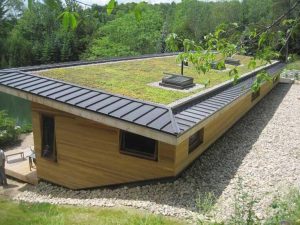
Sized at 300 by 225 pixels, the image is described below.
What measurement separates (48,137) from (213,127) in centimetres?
534

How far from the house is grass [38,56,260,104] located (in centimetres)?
26

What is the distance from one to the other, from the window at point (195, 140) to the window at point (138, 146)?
1440 mm

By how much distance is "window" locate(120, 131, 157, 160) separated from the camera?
876cm

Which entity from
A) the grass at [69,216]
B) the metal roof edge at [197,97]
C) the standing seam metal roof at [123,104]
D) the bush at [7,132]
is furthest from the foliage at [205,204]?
the bush at [7,132]

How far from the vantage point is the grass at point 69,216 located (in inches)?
251

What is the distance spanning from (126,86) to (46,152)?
322 cm

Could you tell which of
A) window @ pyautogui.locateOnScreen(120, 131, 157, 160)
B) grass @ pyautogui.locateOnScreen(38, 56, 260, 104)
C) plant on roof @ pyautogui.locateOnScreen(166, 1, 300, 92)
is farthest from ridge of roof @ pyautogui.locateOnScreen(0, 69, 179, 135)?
plant on roof @ pyautogui.locateOnScreen(166, 1, 300, 92)

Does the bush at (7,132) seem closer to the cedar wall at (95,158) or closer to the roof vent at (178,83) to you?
the cedar wall at (95,158)

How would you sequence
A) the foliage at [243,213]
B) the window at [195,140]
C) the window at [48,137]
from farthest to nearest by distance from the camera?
the window at [48,137]
the window at [195,140]
the foliage at [243,213]

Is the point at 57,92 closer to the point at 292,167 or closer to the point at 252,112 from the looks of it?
the point at 292,167

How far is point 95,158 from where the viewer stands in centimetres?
959

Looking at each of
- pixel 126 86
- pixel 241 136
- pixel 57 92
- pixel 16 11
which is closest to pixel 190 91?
pixel 126 86

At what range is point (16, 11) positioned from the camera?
71312mm

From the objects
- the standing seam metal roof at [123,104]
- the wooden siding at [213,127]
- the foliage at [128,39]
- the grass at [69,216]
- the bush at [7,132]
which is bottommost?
the bush at [7,132]
